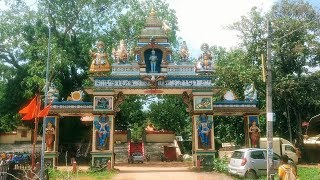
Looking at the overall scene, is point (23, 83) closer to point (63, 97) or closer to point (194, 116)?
point (63, 97)

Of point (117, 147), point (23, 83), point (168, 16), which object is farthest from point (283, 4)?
point (23, 83)

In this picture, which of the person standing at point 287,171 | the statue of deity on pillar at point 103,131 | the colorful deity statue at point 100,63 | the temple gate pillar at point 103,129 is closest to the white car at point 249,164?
the person standing at point 287,171

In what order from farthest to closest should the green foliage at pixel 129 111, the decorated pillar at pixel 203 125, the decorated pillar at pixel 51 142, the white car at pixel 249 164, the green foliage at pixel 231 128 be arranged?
the green foliage at pixel 129 111, the green foliage at pixel 231 128, the decorated pillar at pixel 51 142, the decorated pillar at pixel 203 125, the white car at pixel 249 164

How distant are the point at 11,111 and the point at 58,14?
881 cm

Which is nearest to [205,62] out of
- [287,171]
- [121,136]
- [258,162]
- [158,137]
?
[258,162]

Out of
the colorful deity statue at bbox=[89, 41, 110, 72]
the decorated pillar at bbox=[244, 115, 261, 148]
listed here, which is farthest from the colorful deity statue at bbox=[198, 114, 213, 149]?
the colorful deity statue at bbox=[89, 41, 110, 72]

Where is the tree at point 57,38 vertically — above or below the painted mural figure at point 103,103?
above

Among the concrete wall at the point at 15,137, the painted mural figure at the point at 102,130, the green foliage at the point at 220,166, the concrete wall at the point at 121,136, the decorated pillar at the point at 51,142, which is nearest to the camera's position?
the green foliage at the point at 220,166

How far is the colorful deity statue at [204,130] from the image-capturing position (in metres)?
21.0

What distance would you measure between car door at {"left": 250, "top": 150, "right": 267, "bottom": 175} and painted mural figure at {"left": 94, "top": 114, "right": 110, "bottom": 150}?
830 centimetres

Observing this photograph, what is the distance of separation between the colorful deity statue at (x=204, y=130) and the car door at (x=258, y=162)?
4.30m

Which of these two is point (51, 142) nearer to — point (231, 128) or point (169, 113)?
point (231, 128)

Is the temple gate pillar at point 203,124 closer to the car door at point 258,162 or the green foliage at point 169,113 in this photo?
the car door at point 258,162

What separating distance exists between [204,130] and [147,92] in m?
3.92
